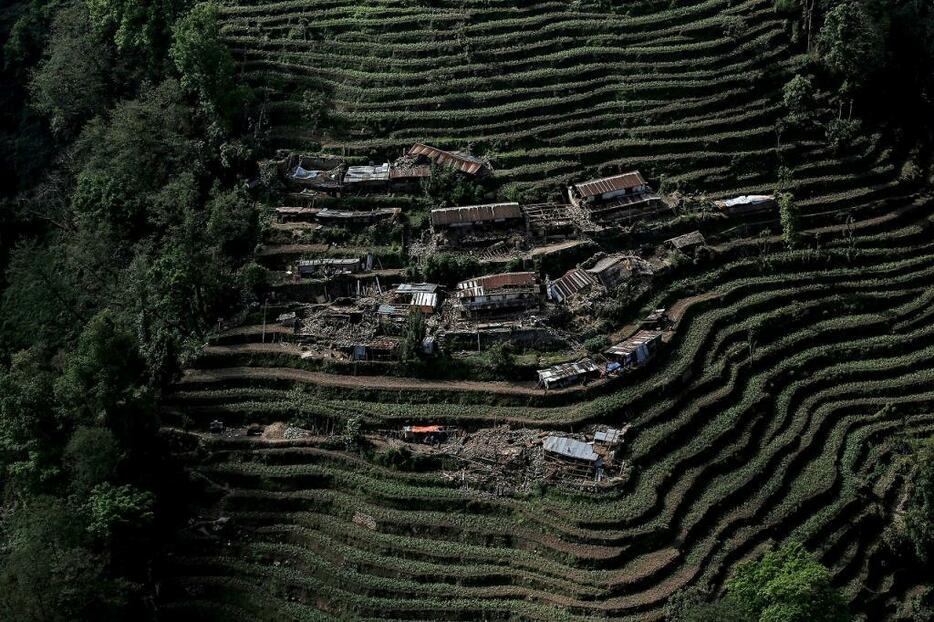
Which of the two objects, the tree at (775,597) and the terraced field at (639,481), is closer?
the tree at (775,597)

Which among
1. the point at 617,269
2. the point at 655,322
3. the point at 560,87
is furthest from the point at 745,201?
the point at 560,87

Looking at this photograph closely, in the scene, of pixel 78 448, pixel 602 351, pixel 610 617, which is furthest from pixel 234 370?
pixel 610 617

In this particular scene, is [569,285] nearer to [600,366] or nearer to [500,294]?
[500,294]

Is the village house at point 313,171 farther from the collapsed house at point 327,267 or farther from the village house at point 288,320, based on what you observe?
the village house at point 288,320

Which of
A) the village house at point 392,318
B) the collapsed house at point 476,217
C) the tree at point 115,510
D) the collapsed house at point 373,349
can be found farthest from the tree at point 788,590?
the tree at point 115,510

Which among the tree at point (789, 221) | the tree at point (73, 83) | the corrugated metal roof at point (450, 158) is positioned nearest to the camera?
the tree at point (789, 221)

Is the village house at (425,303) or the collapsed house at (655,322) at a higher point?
the village house at (425,303)
